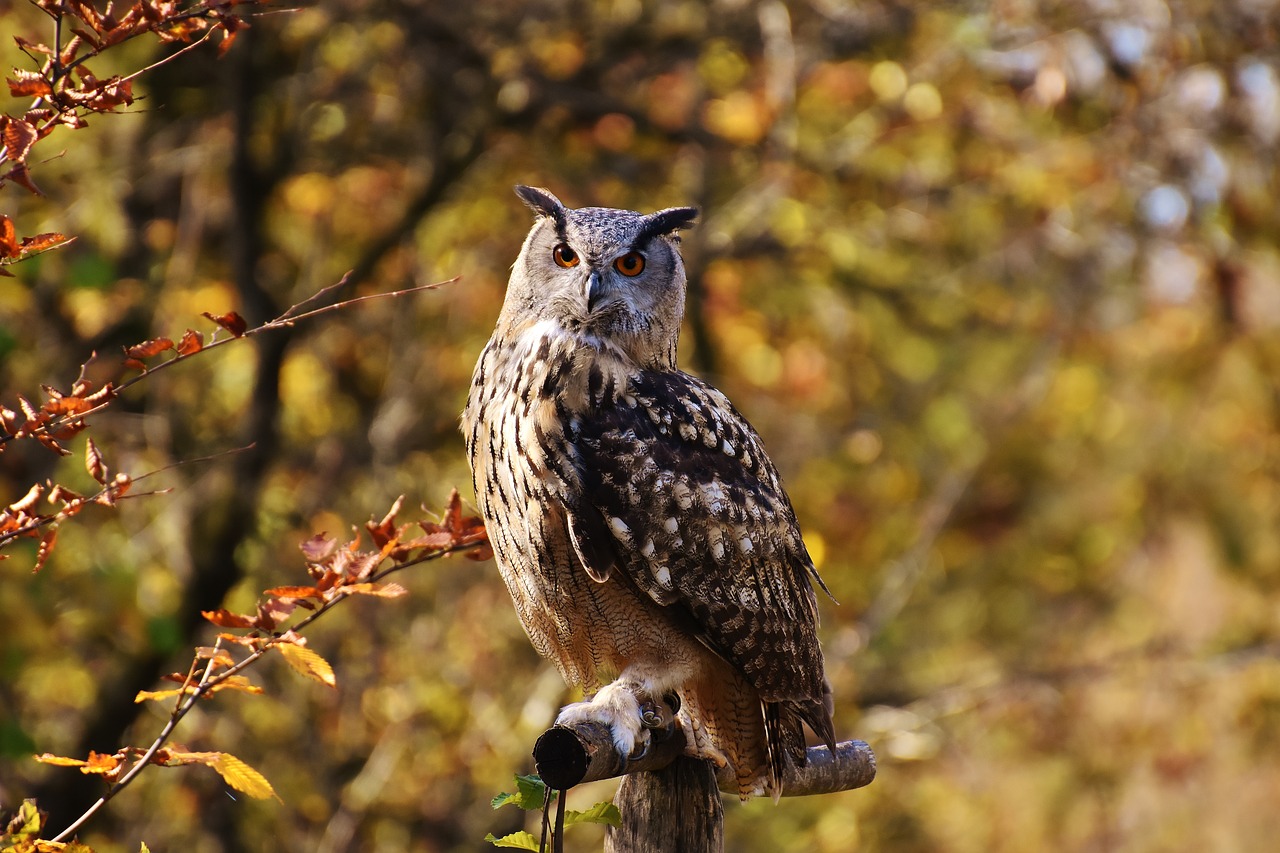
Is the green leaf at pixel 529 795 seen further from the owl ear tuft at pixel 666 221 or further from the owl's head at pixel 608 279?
the owl ear tuft at pixel 666 221

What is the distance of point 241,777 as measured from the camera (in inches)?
69.4

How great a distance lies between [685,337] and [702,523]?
407 centimetres

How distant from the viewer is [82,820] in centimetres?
164

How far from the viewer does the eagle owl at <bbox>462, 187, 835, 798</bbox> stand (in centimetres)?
242

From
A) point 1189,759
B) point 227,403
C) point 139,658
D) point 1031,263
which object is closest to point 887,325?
point 1031,263

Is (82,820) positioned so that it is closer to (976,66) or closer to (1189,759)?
(976,66)

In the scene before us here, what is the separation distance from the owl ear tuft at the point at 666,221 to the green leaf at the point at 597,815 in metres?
1.21

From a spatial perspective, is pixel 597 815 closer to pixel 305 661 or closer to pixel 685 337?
pixel 305 661

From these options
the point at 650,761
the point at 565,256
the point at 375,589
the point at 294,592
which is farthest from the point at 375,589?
the point at 565,256

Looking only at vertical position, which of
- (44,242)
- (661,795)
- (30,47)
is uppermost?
(30,47)

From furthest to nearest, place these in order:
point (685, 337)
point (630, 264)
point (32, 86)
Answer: point (685, 337) → point (630, 264) → point (32, 86)

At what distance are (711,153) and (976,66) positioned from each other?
46.6 inches

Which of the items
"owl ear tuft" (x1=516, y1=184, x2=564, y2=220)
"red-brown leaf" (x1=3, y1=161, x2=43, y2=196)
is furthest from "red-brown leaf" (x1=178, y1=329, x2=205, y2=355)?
"owl ear tuft" (x1=516, y1=184, x2=564, y2=220)

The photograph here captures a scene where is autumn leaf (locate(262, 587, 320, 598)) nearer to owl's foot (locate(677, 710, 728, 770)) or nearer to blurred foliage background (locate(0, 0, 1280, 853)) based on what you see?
owl's foot (locate(677, 710, 728, 770))
